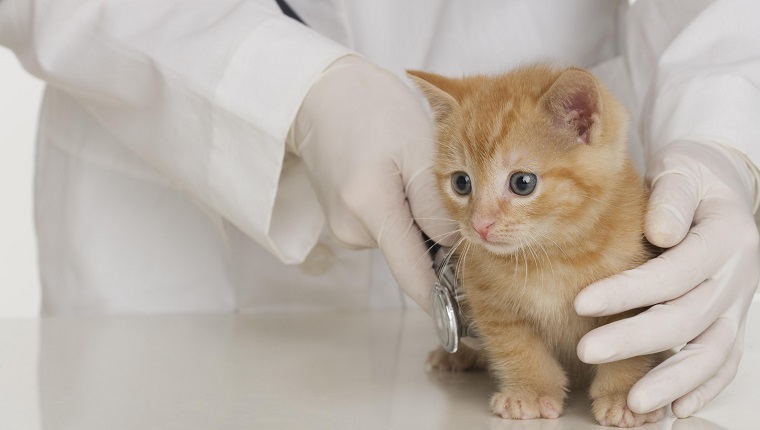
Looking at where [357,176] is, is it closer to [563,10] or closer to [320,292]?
[320,292]

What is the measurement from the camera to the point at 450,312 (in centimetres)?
127

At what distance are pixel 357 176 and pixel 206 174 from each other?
0.33 metres

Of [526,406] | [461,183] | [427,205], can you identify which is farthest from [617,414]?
[427,205]

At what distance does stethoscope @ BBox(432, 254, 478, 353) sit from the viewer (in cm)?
126

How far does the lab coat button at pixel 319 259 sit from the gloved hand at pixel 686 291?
742 mm

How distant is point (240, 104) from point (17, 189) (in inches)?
87.7

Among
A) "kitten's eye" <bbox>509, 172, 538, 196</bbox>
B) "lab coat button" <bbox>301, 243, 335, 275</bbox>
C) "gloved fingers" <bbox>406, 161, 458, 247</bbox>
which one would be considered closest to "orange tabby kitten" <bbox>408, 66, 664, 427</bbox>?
"kitten's eye" <bbox>509, 172, 538, 196</bbox>

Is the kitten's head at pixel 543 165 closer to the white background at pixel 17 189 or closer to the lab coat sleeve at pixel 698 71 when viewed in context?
the lab coat sleeve at pixel 698 71

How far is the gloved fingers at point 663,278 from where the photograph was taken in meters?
1.08

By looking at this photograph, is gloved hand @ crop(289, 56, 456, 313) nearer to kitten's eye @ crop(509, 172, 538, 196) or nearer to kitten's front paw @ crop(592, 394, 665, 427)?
kitten's eye @ crop(509, 172, 538, 196)

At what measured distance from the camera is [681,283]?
3.79ft

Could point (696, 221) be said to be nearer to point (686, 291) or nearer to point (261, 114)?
point (686, 291)

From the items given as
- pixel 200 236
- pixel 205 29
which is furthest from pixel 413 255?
pixel 200 236

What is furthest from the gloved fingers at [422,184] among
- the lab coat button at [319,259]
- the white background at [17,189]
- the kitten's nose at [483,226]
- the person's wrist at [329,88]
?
the white background at [17,189]
